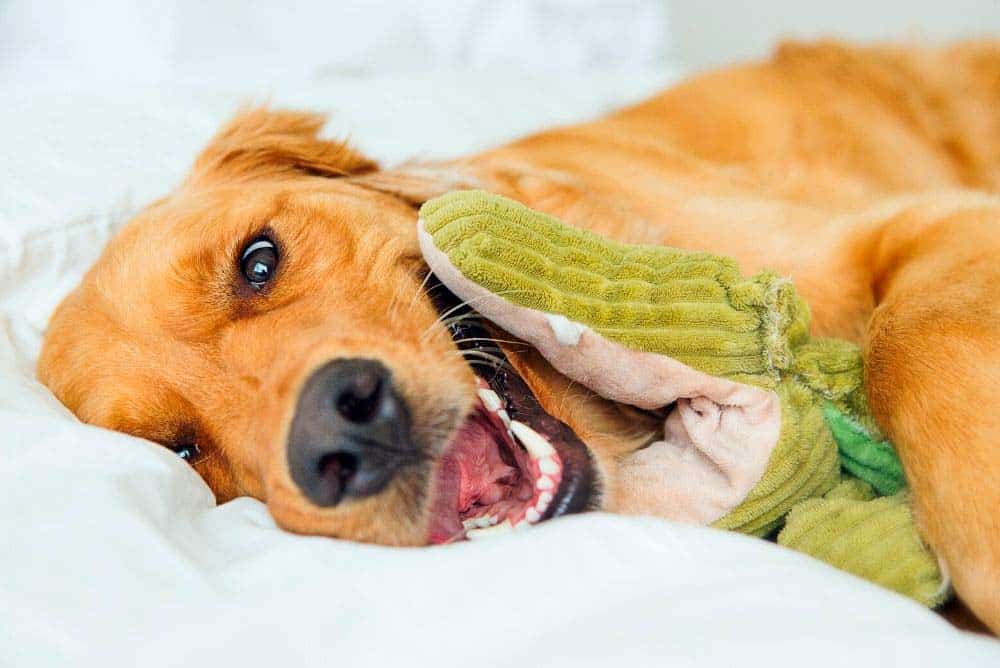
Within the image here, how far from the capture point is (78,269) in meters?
2.12

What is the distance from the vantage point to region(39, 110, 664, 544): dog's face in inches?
53.0

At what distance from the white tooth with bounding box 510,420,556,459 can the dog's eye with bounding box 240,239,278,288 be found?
1.75 feet

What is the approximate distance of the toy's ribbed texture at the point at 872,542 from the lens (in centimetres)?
133

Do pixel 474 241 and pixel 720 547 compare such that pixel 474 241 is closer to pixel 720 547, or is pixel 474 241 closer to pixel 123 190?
pixel 720 547

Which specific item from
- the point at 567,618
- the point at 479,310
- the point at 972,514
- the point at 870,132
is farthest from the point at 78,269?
the point at 870,132

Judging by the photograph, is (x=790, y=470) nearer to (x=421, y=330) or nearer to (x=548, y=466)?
(x=548, y=466)

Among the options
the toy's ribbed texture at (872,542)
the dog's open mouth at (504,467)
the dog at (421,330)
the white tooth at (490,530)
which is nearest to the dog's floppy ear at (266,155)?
the dog at (421,330)

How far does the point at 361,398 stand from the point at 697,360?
516 mm

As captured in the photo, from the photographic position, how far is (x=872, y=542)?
136cm

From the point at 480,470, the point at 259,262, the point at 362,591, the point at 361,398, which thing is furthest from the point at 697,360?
the point at 259,262

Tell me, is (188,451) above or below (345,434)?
below

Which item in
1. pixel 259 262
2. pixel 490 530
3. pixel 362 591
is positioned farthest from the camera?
pixel 259 262

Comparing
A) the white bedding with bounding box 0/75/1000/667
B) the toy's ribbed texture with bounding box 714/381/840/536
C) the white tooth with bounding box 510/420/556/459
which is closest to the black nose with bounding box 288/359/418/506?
the white bedding with bounding box 0/75/1000/667

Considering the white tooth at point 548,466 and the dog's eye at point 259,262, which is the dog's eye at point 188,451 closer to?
the dog's eye at point 259,262
